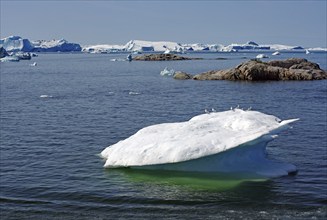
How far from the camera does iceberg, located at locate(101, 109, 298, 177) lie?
19438 millimetres

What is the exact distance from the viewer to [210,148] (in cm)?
1928

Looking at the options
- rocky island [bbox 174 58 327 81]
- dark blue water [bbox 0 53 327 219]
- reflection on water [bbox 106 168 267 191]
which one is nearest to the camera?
dark blue water [bbox 0 53 327 219]

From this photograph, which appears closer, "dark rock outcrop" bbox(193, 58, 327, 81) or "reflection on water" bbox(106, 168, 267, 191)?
"reflection on water" bbox(106, 168, 267, 191)

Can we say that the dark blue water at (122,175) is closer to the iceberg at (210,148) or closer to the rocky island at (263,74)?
the iceberg at (210,148)

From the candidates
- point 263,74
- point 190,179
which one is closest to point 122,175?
point 190,179

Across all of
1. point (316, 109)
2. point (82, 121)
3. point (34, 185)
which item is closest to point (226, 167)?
point (34, 185)

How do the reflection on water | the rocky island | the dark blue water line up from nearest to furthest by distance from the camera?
1. the dark blue water
2. the reflection on water
3. the rocky island

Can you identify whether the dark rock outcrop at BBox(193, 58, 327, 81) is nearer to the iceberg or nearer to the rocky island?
the rocky island

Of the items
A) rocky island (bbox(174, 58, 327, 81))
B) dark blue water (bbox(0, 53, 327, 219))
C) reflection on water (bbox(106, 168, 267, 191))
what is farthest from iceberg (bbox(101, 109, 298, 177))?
rocky island (bbox(174, 58, 327, 81))

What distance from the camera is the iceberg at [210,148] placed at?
63.8 feet

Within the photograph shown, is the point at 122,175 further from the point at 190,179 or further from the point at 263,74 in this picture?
the point at 263,74

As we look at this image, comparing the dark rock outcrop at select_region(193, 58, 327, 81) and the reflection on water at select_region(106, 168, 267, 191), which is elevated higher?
the dark rock outcrop at select_region(193, 58, 327, 81)

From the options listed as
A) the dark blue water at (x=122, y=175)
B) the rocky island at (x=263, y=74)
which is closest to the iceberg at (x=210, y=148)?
the dark blue water at (x=122, y=175)

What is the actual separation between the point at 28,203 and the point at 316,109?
99.5 ft
